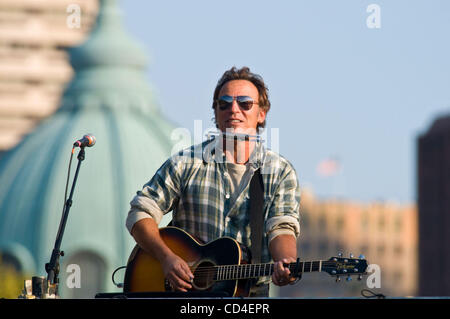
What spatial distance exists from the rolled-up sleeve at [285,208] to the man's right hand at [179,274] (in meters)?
0.65

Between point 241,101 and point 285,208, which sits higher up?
point 241,101

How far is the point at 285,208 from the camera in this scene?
33.5ft

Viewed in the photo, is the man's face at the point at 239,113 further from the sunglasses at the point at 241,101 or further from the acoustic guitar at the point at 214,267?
the acoustic guitar at the point at 214,267

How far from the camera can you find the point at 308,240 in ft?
614

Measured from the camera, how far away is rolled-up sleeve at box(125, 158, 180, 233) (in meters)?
10.4

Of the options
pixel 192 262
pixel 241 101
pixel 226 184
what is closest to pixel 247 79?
pixel 241 101

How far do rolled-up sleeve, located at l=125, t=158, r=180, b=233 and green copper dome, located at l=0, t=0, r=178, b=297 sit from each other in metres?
73.9

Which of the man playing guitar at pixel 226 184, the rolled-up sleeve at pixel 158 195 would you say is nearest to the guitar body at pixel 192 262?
the man playing guitar at pixel 226 184

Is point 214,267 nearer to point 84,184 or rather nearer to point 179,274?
point 179,274

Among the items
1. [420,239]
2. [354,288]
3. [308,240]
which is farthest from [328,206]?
[420,239]

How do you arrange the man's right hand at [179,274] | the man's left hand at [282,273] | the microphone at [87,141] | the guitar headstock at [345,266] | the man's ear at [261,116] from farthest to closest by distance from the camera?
the microphone at [87,141], the man's ear at [261,116], the man's right hand at [179,274], the man's left hand at [282,273], the guitar headstock at [345,266]

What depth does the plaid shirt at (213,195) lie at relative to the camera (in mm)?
10281

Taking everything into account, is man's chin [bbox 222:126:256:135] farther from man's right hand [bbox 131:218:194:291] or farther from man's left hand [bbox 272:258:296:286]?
man's left hand [bbox 272:258:296:286]

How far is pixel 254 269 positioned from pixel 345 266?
2.55ft
